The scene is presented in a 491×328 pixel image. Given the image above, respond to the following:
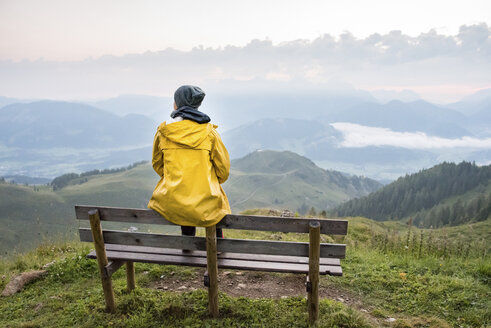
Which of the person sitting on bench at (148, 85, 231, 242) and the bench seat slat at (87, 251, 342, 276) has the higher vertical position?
the person sitting on bench at (148, 85, 231, 242)

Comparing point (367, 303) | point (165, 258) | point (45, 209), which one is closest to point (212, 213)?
point (165, 258)

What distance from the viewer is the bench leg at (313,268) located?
15.4 ft

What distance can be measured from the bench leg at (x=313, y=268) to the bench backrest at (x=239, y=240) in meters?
0.09

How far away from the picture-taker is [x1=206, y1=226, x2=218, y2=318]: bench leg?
5.01 meters

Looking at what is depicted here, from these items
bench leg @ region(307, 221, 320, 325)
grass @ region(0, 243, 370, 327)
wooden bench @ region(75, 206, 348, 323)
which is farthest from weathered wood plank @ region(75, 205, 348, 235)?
grass @ region(0, 243, 370, 327)

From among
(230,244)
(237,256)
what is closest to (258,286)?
(237,256)

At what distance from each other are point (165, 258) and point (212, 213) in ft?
4.59

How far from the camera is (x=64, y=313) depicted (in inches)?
233

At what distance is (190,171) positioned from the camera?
502 cm

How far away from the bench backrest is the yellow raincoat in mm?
244

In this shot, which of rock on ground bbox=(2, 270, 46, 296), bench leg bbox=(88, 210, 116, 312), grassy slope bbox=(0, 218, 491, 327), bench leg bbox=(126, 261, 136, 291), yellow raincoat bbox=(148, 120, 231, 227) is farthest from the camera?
rock on ground bbox=(2, 270, 46, 296)

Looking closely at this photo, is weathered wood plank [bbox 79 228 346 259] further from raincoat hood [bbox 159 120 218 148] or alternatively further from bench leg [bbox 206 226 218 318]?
A: raincoat hood [bbox 159 120 218 148]

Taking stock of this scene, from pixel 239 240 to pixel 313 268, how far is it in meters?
1.20

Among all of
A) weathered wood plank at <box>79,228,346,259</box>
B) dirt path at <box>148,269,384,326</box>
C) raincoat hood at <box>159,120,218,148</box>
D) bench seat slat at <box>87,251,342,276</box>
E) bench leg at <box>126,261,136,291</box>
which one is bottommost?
dirt path at <box>148,269,384,326</box>
